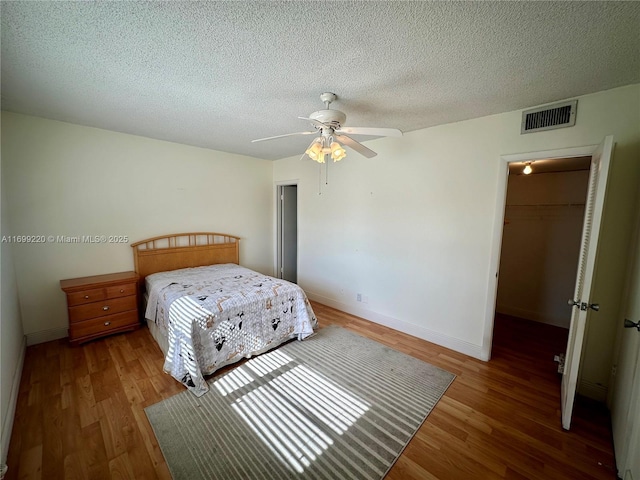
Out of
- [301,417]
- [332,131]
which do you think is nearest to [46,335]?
[301,417]

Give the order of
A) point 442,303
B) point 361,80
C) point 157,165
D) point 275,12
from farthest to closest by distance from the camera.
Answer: point 157,165 → point 442,303 → point 361,80 → point 275,12

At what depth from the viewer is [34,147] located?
2605 mm

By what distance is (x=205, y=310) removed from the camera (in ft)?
7.28

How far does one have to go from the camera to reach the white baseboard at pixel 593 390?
2010 mm

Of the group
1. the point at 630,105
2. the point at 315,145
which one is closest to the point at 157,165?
the point at 315,145

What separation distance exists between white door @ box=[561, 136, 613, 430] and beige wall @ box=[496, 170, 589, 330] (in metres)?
2.14

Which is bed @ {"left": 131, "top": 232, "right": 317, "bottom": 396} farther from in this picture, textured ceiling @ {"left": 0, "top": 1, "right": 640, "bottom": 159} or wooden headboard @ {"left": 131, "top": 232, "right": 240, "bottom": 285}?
textured ceiling @ {"left": 0, "top": 1, "right": 640, "bottom": 159}

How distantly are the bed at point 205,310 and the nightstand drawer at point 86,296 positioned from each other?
1.46ft

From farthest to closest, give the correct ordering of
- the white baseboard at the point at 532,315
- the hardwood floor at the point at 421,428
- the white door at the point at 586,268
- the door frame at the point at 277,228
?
the door frame at the point at 277,228 → the white baseboard at the point at 532,315 → the white door at the point at 586,268 → the hardwood floor at the point at 421,428

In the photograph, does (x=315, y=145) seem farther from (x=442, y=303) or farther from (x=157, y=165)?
(x=157, y=165)

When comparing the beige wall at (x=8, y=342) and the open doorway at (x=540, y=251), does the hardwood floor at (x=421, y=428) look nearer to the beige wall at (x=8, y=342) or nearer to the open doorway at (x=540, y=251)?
the beige wall at (x=8, y=342)

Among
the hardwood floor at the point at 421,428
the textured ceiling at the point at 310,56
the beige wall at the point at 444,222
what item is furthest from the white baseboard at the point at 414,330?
the textured ceiling at the point at 310,56

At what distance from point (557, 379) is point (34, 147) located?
5661 mm

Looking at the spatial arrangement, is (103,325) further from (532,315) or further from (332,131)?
(532,315)
